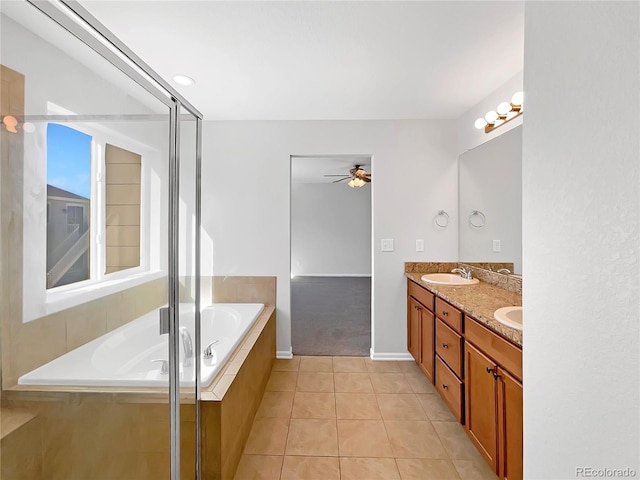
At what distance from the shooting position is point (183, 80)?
88.4 inches

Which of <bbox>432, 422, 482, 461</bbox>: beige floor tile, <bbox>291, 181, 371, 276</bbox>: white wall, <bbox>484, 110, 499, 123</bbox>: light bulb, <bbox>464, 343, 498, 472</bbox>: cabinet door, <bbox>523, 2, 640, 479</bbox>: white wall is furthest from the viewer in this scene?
<bbox>291, 181, 371, 276</bbox>: white wall

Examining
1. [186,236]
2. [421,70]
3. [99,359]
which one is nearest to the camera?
[99,359]

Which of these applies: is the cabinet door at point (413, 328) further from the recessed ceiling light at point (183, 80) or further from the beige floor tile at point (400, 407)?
the recessed ceiling light at point (183, 80)

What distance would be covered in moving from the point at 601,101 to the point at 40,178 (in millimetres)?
1357

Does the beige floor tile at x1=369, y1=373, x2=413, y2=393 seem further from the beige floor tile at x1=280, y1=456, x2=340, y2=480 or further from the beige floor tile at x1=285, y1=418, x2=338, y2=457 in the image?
the beige floor tile at x1=280, y1=456, x2=340, y2=480

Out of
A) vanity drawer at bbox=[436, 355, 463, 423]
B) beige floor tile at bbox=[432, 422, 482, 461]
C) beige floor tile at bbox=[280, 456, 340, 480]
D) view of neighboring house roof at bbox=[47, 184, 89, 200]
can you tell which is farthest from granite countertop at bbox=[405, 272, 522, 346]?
view of neighboring house roof at bbox=[47, 184, 89, 200]

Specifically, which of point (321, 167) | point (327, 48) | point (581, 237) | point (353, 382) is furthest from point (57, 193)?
point (321, 167)

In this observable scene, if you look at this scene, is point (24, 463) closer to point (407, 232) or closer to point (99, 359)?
point (99, 359)

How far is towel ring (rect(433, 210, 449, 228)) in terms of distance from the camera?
10.2 ft

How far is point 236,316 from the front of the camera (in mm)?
2766

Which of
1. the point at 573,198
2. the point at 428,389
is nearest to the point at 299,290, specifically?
the point at 428,389

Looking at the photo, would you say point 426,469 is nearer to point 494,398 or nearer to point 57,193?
point 494,398

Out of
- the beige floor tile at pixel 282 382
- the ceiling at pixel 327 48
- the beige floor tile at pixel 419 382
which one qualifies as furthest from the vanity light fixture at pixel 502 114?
the beige floor tile at pixel 282 382

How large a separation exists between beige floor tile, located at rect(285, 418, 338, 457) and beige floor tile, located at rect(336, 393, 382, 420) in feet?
0.48
